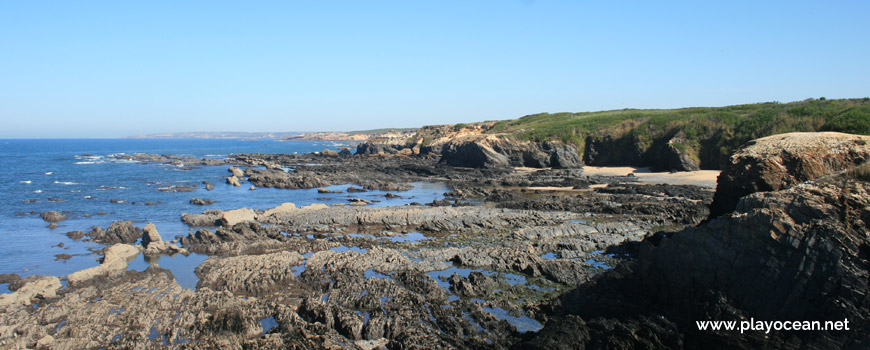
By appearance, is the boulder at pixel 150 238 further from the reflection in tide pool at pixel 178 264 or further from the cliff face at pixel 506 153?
the cliff face at pixel 506 153

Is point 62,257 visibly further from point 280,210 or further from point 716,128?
point 716,128

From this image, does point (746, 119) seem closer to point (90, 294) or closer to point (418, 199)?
point (418, 199)

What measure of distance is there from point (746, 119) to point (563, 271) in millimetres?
36817

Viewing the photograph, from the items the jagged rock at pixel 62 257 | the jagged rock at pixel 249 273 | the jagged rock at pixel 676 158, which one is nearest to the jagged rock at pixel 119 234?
the jagged rock at pixel 62 257

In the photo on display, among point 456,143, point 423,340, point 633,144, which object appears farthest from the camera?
point 456,143

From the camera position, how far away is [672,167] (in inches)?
1580

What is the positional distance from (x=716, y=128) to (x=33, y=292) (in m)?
44.8

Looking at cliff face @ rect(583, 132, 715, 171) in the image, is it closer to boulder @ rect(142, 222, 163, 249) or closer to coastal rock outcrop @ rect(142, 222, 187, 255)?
coastal rock outcrop @ rect(142, 222, 187, 255)

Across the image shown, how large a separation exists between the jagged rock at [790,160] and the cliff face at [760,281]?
3783 mm

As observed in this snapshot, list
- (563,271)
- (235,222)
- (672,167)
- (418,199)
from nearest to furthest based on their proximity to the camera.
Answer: (563,271) < (235,222) < (418,199) < (672,167)

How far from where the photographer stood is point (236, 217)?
Result: 2220 cm

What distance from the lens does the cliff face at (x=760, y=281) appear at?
24.6 feet

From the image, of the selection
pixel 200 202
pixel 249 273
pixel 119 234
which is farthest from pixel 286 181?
pixel 249 273

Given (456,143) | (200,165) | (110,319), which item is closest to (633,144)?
(456,143)
